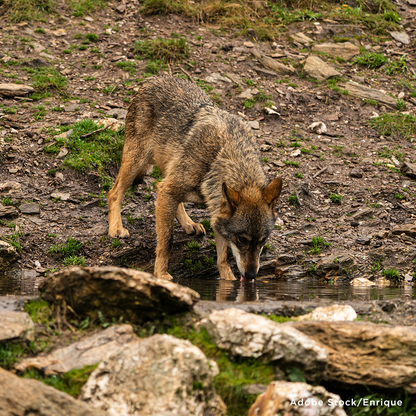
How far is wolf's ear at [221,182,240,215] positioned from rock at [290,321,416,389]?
259cm

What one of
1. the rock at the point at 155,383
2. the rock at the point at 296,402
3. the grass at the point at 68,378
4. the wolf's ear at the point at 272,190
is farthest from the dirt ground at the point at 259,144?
the rock at the point at 296,402

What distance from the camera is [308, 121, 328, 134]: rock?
35.5 feet

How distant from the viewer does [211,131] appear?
22.3 feet

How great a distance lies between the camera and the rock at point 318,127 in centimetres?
1081

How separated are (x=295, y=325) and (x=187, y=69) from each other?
31.2 feet

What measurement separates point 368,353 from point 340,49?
11.9m

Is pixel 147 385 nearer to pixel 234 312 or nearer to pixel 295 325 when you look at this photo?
pixel 234 312

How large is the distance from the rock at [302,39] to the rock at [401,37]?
8.79ft

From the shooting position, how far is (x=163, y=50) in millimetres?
11836

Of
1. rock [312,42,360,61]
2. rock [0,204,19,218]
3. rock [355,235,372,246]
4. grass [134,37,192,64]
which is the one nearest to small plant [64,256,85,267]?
rock [0,204,19,218]

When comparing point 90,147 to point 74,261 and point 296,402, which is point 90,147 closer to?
point 74,261

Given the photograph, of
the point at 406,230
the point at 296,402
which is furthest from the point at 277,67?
the point at 296,402

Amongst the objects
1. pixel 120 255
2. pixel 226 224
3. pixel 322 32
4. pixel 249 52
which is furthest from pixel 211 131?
pixel 322 32

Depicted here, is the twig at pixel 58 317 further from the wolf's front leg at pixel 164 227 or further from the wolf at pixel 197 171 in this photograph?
the wolf's front leg at pixel 164 227
